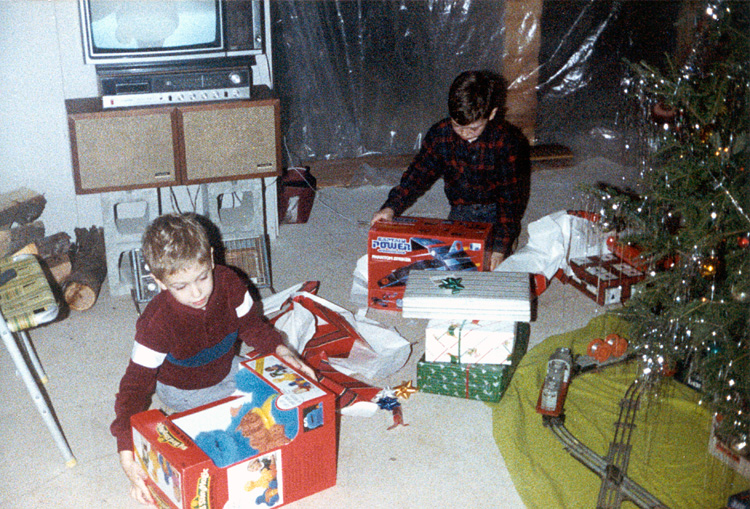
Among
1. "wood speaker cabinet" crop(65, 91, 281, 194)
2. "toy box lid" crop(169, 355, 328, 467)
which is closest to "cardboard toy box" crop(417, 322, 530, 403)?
"toy box lid" crop(169, 355, 328, 467)

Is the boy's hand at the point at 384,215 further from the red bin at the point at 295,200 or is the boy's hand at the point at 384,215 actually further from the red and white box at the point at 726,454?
the red and white box at the point at 726,454

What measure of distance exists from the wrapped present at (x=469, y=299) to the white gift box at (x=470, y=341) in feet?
0.09

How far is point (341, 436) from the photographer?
1.94 meters

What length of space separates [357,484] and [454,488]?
0.75 ft

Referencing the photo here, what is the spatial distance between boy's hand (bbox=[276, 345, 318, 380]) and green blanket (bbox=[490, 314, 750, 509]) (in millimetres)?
528

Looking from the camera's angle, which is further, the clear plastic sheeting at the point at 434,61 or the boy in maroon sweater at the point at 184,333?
the clear plastic sheeting at the point at 434,61

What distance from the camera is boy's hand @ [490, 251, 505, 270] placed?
251 cm

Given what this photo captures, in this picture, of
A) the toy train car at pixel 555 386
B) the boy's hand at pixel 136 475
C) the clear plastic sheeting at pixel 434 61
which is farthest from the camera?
the clear plastic sheeting at pixel 434 61

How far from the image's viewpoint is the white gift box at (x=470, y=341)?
6.59 feet

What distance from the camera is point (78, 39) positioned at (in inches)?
109

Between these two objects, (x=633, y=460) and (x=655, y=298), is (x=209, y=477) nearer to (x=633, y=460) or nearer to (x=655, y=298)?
(x=633, y=460)

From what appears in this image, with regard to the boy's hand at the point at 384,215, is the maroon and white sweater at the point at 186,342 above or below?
below

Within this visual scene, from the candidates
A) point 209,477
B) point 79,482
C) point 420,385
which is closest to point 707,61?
point 420,385

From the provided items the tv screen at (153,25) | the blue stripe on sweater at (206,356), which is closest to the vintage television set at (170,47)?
the tv screen at (153,25)
